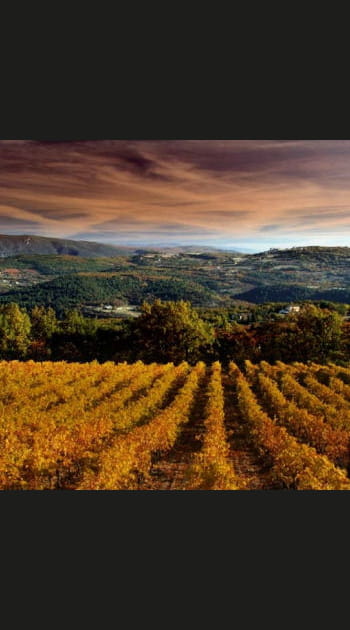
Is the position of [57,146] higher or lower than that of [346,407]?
higher

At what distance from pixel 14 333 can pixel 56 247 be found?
647 centimetres

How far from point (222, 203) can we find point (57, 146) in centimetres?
373

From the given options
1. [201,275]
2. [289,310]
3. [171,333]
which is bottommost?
[171,333]

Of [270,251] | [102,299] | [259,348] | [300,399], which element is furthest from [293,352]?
[102,299]

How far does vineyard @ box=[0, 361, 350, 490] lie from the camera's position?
5.30 m

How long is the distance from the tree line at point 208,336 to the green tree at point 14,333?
0.61 meters

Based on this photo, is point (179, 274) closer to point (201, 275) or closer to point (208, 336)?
point (201, 275)

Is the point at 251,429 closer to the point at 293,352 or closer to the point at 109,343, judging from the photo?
Answer: the point at 293,352

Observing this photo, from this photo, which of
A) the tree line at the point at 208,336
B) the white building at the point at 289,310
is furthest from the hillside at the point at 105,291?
the white building at the point at 289,310

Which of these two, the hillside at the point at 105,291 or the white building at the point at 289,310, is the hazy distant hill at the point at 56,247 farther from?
the white building at the point at 289,310

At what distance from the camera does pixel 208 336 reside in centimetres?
1048

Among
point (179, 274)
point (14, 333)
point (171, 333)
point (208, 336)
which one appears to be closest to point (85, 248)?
point (179, 274)

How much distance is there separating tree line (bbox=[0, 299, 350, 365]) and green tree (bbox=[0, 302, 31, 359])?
61cm

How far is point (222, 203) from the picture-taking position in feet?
26.9
